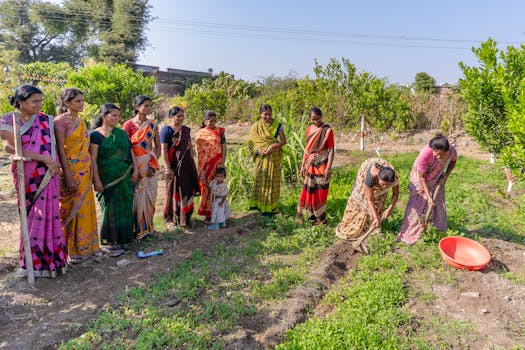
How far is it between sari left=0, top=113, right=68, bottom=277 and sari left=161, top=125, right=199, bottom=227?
1466mm

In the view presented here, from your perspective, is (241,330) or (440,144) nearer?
(241,330)

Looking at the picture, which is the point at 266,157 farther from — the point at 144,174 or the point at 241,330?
the point at 241,330

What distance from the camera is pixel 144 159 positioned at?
4355 mm

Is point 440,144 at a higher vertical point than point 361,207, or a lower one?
higher

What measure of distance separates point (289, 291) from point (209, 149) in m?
2.35

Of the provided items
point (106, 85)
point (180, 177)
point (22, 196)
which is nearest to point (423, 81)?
point (106, 85)

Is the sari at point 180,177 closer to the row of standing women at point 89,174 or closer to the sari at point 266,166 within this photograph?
the row of standing women at point 89,174

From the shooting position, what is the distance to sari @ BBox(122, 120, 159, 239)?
14.2ft

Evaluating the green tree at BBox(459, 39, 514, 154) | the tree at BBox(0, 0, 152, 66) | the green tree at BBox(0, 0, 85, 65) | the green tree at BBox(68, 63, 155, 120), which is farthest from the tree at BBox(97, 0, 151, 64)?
the green tree at BBox(459, 39, 514, 154)

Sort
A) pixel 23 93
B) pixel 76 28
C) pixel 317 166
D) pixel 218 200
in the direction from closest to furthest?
pixel 23 93
pixel 317 166
pixel 218 200
pixel 76 28

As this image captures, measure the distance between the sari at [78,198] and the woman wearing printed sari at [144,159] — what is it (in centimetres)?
59

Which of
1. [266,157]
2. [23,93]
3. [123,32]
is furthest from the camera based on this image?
[123,32]

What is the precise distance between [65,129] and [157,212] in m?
2.41

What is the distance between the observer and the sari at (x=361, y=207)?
4.30 m
